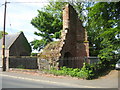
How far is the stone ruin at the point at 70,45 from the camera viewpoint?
738 inches

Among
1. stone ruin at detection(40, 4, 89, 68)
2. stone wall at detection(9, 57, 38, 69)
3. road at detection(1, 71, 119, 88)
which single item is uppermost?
stone ruin at detection(40, 4, 89, 68)

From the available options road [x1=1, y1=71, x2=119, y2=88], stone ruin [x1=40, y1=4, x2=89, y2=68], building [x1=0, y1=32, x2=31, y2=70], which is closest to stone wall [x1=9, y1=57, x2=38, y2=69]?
stone ruin [x1=40, y1=4, x2=89, y2=68]

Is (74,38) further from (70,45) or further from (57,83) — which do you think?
(57,83)

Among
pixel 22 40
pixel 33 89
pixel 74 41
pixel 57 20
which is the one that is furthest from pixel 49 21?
pixel 33 89

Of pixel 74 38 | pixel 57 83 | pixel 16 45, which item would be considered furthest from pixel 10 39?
pixel 57 83

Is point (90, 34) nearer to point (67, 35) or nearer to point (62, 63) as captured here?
point (67, 35)

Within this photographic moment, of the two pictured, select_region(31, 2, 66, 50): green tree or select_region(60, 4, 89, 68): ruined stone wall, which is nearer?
select_region(60, 4, 89, 68): ruined stone wall

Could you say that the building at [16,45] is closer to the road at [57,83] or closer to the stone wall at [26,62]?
the stone wall at [26,62]

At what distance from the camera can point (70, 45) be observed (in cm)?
2019

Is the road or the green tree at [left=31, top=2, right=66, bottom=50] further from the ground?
the green tree at [left=31, top=2, right=66, bottom=50]

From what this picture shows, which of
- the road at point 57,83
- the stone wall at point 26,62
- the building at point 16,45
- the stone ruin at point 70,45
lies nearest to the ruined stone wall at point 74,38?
the stone ruin at point 70,45

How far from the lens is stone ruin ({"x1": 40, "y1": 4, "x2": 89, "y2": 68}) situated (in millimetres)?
18750

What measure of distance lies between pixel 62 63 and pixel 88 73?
4226 millimetres

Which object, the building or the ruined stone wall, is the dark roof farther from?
the ruined stone wall
